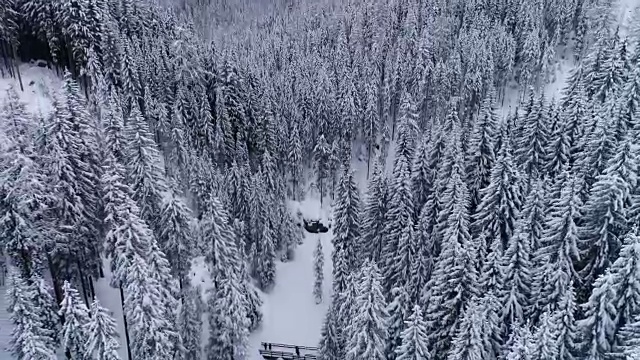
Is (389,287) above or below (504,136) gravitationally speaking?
below

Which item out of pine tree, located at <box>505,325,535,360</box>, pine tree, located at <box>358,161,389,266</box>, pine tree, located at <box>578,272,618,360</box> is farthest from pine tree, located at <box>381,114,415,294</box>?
pine tree, located at <box>578,272,618,360</box>

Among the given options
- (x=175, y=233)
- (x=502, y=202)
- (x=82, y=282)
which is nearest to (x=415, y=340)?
(x=502, y=202)

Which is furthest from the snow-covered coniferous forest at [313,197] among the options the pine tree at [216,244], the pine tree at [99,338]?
the pine tree at [216,244]

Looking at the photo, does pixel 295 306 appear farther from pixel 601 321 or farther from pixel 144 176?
pixel 601 321

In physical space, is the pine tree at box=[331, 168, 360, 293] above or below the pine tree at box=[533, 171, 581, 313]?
below

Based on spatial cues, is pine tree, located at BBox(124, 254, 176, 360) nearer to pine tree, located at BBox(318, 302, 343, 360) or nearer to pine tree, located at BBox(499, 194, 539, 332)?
pine tree, located at BBox(318, 302, 343, 360)

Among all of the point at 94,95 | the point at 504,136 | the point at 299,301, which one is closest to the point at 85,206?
the point at 94,95

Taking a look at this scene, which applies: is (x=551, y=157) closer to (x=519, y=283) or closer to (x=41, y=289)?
(x=519, y=283)
